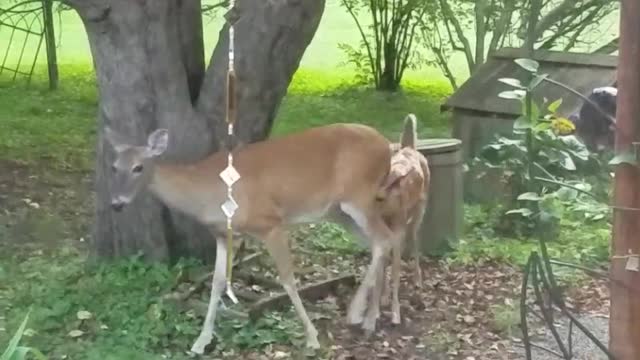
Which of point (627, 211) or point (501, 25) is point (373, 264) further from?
point (501, 25)

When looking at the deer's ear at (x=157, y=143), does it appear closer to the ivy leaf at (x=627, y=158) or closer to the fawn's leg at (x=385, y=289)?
the fawn's leg at (x=385, y=289)

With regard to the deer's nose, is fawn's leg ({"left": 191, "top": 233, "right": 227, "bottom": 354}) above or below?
below

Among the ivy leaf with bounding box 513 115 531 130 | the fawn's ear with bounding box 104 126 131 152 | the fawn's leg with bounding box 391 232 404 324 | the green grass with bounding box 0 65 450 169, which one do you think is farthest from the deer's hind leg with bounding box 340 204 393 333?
the green grass with bounding box 0 65 450 169

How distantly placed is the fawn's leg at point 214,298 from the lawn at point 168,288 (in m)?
0.07

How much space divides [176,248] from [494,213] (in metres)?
2.81

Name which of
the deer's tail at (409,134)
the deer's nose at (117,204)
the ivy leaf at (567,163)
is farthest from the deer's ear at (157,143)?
the ivy leaf at (567,163)

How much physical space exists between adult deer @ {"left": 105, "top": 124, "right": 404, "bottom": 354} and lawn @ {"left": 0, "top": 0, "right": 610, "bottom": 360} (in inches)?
9.9

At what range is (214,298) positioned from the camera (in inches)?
227

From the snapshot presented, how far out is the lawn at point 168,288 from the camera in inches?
229

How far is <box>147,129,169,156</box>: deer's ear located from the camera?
598cm

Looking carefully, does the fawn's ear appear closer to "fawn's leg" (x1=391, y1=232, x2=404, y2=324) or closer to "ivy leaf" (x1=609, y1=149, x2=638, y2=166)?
"fawn's leg" (x1=391, y1=232, x2=404, y2=324)

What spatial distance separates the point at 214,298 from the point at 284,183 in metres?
0.65

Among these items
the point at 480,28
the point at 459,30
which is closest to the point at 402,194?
the point at 480,28

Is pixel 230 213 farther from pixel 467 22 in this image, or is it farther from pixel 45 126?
pixel 467 22
